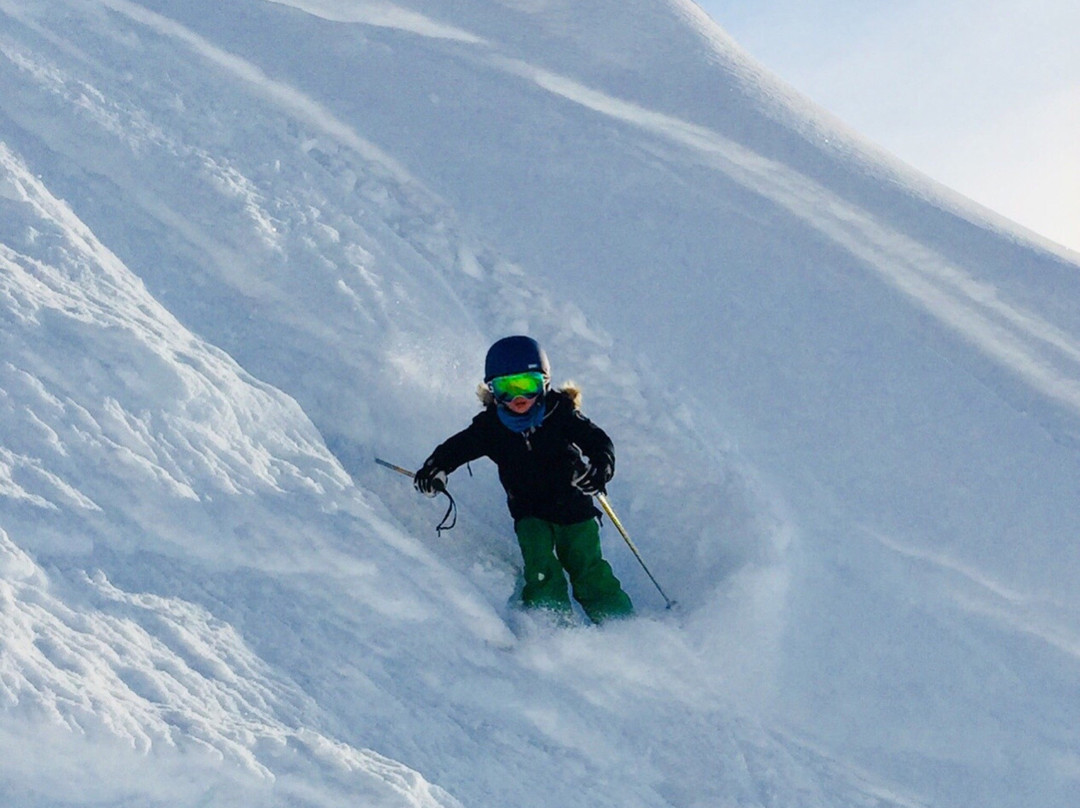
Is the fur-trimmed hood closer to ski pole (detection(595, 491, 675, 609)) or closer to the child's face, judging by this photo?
the child's face

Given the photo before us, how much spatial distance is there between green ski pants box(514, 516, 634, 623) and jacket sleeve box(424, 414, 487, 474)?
14.0 inches

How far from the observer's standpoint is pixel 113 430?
123 inches

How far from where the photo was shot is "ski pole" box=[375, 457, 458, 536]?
4.04 m

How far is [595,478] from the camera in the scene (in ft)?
13.2

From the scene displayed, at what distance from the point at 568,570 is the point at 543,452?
20.1 inches

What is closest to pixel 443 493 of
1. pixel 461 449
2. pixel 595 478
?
pixel 461 449

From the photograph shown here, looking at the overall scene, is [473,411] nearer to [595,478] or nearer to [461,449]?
[461,449]

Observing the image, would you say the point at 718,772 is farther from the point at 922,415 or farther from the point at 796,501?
the point at 922,415

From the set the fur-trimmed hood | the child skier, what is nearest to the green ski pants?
the child skier

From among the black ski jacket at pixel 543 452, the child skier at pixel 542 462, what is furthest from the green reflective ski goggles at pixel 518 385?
the black ski jacket at pixel 543 452

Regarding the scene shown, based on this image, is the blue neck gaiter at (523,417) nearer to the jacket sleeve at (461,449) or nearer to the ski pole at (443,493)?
the jacket sleeve at (461,449)

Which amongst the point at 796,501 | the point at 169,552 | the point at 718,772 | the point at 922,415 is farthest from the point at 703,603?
the point at 169,552

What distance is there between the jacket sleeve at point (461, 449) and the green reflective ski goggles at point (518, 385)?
20 cm

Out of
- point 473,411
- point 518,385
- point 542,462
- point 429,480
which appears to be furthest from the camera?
point 473,411
